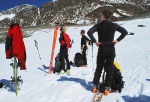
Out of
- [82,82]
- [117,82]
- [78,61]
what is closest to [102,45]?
[117,82]

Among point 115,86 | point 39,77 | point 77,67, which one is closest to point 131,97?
point 115,86

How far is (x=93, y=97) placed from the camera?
24.9 feet

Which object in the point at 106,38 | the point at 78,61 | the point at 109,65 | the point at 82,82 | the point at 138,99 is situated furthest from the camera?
the point at 78,61

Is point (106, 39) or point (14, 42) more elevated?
point (106, 39)

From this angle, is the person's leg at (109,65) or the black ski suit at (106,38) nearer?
the black ski suit at (106,38)

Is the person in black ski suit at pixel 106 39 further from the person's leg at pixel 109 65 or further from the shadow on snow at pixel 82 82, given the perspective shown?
the shadow on snow at pixel 82 82

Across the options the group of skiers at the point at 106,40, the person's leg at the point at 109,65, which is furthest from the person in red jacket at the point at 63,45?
the person's leg at the point at 109,65

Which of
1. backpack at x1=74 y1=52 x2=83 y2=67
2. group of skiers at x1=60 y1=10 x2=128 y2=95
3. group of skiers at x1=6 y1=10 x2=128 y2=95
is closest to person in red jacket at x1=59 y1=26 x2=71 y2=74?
backpack at x1=74 y1=52 x2=83 y2=67

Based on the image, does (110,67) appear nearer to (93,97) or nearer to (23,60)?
(93,97)

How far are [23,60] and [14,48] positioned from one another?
1.71 feet

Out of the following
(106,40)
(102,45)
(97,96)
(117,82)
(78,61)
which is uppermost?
(106,40)

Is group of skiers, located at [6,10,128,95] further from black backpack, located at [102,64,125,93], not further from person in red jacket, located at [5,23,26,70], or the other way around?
black backpack, located at [102,64,125,93]

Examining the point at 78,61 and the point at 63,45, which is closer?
the point at 63,45

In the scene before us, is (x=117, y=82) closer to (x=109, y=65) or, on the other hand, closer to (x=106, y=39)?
(x=109, y=65)
